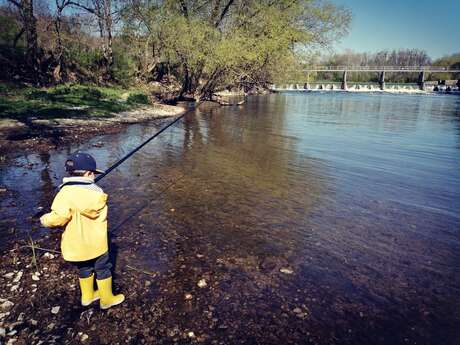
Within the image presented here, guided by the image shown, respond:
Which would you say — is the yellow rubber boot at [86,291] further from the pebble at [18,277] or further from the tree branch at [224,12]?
the tree branch at [224,12]

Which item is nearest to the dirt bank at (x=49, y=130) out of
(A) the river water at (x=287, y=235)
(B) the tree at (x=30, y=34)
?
(A) the river water at (x=287, y=235)

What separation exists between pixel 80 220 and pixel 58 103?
60.7ft

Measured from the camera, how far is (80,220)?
12.9 ft

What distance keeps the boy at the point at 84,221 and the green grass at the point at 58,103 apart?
1412 centimetres

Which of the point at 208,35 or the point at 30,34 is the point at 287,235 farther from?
the point at 30,34

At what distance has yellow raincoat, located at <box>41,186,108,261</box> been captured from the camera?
12.4ft

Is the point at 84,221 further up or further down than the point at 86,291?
further up

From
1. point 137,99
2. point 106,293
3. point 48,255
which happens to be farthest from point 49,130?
point 137,99

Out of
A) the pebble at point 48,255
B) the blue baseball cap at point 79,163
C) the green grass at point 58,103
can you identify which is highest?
the green grass at point 58,103

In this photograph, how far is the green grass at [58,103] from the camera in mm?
17016

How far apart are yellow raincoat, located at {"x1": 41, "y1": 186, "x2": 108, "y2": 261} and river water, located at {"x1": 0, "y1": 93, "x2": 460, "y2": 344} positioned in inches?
49.8

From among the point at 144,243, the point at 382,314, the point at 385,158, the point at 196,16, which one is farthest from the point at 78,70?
the point at 382,314

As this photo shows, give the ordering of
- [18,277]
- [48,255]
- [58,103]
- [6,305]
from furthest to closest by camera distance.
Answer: [58,103], [48,255], [18,277], [6,305]

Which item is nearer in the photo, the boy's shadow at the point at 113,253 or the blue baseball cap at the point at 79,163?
the blue baseball cap at the point at 79,163
